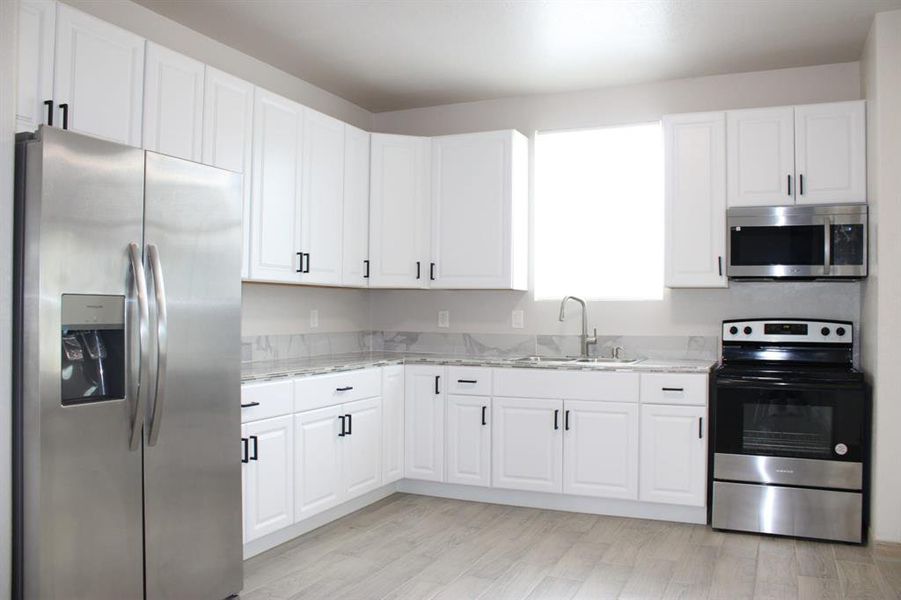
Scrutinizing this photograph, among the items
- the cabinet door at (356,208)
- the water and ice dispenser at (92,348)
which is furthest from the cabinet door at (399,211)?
the water and ice dispenser at (92,348)

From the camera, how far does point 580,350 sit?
481cm

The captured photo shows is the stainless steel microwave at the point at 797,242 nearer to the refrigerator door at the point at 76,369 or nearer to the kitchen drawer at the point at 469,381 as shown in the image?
the kitchen drawer at the point at 469,381

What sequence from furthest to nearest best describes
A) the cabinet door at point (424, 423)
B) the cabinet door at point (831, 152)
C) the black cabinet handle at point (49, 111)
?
the cabinet door at point (424, 423) < the cabinet door at point (831, 152) < the black cabinet handle at point (49, 111)

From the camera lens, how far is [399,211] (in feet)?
15.8

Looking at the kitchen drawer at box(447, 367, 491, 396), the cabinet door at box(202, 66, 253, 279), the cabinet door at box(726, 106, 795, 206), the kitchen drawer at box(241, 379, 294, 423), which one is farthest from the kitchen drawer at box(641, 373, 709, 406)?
the cabinet door at box(202, 66, 253, 279)

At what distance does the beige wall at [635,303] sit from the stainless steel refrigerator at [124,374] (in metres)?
2.43

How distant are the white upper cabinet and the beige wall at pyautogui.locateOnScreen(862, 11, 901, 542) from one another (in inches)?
77.7

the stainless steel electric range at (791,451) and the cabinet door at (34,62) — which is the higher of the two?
the cabinet door at (34,62)

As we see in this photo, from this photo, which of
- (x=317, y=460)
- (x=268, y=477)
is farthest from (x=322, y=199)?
(x=268, y=477)

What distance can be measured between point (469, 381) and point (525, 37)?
1.93m

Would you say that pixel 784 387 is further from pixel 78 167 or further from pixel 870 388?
pixel 78 167

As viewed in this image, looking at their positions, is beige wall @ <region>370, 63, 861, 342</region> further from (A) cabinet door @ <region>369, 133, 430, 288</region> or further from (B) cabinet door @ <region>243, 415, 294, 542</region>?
(B) cabinet door @ <region>243, 415, 294, 542</region>

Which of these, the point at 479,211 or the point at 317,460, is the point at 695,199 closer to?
the point at 479,211

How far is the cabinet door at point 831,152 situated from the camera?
3949mm
